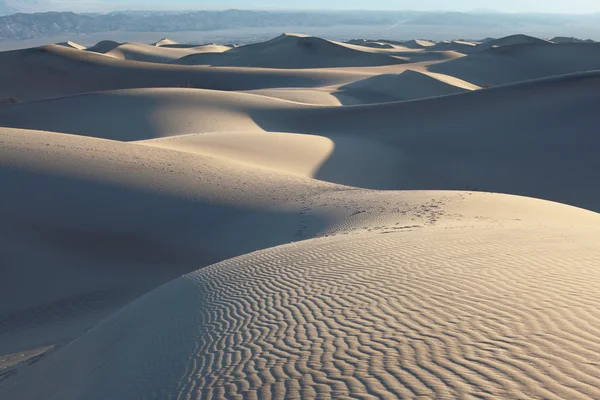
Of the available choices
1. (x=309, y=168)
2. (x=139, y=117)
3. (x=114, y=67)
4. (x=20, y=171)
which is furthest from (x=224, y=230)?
(x=114, y=67)

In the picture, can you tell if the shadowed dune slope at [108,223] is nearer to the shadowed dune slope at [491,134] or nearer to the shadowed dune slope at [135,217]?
the shadowed dune slope at [135,217]

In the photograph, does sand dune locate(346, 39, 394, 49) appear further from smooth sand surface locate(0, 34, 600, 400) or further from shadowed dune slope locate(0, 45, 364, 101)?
smooth sand surface locate(0, 34, 600, 400)

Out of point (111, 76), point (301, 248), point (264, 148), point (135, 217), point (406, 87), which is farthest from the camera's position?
point (111, 76)

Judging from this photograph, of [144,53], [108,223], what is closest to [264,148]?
[108,223]

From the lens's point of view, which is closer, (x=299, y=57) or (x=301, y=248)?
(x=301, y=248)

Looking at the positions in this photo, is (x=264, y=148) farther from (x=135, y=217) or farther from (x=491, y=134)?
(x=491, y=134)

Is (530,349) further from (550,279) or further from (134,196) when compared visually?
(134,196)

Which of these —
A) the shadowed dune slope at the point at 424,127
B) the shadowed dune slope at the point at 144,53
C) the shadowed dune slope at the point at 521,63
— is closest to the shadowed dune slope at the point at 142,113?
the shadowed dune slope at the point at 424,127

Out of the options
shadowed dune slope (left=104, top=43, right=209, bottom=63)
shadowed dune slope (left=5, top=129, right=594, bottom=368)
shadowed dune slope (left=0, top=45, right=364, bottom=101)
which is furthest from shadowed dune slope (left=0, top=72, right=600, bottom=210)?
shadowed dune slope (left=104, top=43, right=209, bottom=63)
